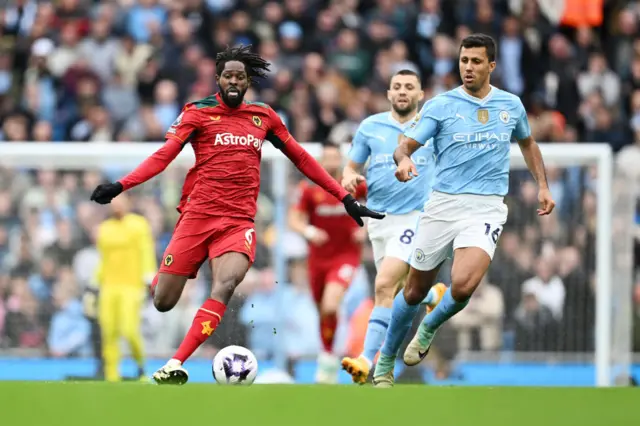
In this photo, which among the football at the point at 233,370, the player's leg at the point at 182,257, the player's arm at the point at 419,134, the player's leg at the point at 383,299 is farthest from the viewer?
the player's leg at the point at 383,299

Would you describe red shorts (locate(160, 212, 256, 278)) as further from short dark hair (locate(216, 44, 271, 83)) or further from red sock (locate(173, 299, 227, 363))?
short dark hair (locate(216, 44, 271, 83))

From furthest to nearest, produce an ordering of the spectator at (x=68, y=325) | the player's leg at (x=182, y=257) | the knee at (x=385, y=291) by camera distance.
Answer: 1. the spectator at (x=68, y=325)
2. the knee at (x=385, y=291)
3. the player's leg at (x=182, y=257)

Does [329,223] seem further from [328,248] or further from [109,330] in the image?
[109,330]

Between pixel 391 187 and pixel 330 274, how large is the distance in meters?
2.45

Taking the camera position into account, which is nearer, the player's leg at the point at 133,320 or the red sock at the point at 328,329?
the red sock at the point at 328,329

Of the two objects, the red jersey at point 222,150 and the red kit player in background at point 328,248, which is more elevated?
the red jersey at point 222,150

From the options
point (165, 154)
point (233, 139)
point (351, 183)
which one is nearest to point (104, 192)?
point (165, 154)

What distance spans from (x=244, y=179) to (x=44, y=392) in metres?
2.55

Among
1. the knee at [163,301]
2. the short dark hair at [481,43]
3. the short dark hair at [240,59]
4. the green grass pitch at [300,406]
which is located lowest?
the green grass pitch at [300,406]

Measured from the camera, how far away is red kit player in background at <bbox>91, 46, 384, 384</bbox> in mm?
10242

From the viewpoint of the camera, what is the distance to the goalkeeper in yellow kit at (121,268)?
51.9 ft

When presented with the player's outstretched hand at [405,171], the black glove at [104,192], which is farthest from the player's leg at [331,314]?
the black glove at [104,192]

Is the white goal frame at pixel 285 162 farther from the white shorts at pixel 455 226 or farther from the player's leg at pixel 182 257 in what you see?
the white shorts at pixel 455 226

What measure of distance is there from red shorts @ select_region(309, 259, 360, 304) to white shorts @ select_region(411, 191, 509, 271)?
3.57m
